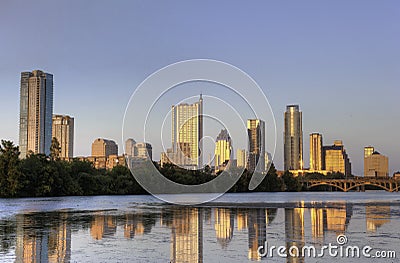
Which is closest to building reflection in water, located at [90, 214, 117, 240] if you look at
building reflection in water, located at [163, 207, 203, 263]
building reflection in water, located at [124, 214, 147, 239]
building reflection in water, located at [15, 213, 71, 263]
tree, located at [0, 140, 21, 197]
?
building reflection in water, located at [124, 214, 147, 239]

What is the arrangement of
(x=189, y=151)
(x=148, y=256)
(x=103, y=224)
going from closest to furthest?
(x=148, y=256), (x=103, y=224), (x=189, y=151)

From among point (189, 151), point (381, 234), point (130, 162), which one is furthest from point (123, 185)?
point (381, 234)

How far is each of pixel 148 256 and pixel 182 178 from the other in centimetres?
9209

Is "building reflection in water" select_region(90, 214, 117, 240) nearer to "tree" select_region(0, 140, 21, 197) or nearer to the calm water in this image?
the calm water

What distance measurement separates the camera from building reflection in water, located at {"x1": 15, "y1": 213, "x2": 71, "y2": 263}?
15039 mm

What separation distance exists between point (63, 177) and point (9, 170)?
38.1 ft

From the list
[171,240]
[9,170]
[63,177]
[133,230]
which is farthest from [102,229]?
[63,177]

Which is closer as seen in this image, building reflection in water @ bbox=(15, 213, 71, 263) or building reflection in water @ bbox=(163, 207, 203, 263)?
building reflection in water @ bbox=(15, 213, 71, 263)

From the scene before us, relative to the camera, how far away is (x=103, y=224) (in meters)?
26.8

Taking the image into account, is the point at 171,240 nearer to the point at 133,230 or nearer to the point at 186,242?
the point at 186,242

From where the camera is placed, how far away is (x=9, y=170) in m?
80.1

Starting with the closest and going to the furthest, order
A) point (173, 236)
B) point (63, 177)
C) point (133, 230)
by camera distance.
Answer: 1. point (173, 236)
2. point (133, 230)
3. point (63, 177)

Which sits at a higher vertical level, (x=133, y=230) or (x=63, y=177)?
(x=63, y=177)

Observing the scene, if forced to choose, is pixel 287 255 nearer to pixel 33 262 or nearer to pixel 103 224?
pixel 33 262
